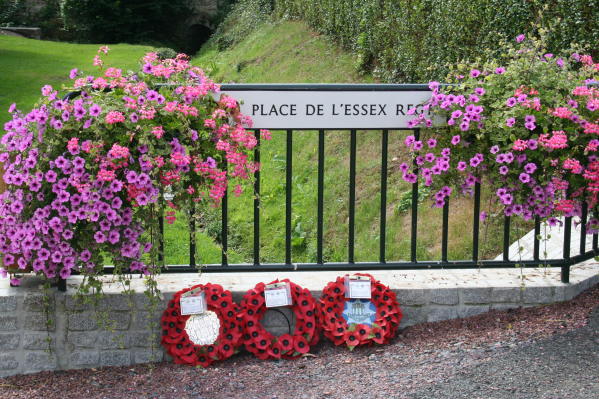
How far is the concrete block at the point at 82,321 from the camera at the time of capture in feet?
13.9

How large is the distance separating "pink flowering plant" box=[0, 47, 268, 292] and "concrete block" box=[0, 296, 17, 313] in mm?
186

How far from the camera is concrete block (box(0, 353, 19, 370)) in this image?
4.25 metres

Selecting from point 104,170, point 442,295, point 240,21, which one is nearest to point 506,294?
point 442,295

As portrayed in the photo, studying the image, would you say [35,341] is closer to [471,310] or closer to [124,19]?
[471,310]

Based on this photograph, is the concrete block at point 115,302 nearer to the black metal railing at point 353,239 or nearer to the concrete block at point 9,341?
the black metal railing at point 353,239

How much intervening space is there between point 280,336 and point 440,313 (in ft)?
3.03

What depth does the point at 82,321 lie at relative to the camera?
14.0ft

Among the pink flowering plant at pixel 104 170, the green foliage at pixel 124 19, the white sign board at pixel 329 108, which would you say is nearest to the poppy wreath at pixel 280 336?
the pink flowering plant at pixel 104 170

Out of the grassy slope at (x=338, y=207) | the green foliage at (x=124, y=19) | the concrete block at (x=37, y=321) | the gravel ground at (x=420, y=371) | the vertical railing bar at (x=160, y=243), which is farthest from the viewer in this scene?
the green foliage at (x=124, y=19)

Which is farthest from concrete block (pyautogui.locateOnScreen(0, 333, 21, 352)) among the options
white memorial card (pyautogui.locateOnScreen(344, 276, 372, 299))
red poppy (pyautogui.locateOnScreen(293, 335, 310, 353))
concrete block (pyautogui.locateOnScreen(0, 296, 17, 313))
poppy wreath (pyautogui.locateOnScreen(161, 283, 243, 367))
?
white memorial card (pyautogui.locateOnScreen(344, 276, 372, 299))

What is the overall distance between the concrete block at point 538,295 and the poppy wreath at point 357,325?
757 millimetres

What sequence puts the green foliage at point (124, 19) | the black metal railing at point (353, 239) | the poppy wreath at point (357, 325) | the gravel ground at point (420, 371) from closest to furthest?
the gravel ground at point (420, 371) → the poppy wreath at point (357, 325) → the black metal railing at point (353, 239) → the green foliage at point (124, 19)

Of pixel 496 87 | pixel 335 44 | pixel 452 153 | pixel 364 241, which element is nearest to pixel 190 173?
pixel 452 153

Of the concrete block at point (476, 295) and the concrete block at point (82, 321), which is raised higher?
the concrete block at point (476, 295)
